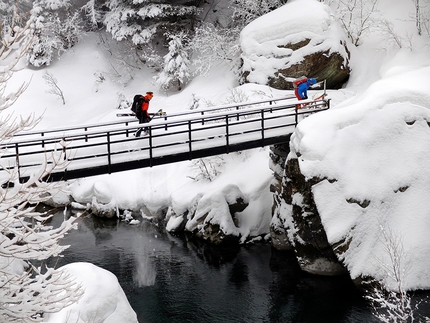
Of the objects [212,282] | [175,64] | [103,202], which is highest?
[175,64]

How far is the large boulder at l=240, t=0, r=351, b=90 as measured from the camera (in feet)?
76.4

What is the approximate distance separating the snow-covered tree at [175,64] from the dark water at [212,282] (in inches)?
459

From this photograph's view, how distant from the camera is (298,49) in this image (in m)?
23.4

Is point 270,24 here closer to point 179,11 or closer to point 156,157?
point 179,11

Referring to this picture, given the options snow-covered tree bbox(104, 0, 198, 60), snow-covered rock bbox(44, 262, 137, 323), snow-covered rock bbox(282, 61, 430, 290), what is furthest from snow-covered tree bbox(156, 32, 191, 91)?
snow-covered rock bbox(44, 262, 137, 323)

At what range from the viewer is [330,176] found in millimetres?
15125

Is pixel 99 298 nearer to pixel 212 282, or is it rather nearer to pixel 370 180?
pixel 212 282

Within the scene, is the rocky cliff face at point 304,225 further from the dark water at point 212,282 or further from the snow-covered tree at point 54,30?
the snow-covered tree at point 54,30

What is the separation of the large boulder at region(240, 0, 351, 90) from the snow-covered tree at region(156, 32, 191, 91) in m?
5.13

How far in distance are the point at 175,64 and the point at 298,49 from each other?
8.26 meters

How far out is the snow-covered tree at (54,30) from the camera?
32906 mm

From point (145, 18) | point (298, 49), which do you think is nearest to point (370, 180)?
point (298, 49)

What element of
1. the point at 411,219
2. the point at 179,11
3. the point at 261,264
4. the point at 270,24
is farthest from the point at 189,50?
the point at 411,219

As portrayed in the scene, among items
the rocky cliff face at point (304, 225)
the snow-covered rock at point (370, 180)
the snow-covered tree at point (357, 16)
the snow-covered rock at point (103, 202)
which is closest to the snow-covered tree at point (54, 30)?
the snow-covered rock at point (103, 202)
